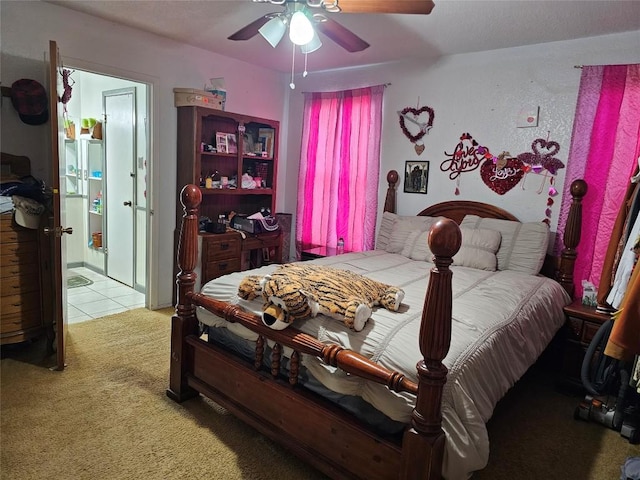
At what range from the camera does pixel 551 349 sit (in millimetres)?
→ 2916

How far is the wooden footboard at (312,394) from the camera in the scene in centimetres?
130

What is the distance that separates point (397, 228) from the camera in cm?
363

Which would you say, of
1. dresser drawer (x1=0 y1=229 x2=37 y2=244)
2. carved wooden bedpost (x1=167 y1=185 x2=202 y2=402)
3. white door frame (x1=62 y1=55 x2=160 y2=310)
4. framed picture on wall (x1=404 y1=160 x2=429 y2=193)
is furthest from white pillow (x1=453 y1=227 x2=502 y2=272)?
dresser drawer (x1=0 y1=229 x2=37 y2=244)

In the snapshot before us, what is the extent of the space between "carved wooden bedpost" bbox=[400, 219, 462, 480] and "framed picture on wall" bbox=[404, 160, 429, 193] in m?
2.62

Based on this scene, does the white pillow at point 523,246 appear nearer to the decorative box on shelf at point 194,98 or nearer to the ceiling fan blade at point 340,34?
the ceiling fan blade at point 340,34

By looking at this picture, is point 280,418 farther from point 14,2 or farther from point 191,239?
point 14,2

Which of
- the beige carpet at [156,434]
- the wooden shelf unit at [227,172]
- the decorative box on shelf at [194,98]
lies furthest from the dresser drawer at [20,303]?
the decorative box on shelf at [194,98]

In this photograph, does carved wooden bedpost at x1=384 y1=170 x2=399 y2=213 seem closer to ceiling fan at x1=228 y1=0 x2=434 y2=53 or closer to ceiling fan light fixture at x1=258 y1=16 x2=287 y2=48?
ceiling fan at x1=228 y1=0 x2=434 y2=53

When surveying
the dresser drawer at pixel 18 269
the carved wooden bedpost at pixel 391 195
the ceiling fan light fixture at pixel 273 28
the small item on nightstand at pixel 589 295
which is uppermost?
the ceiling fan light fixture at pixel 273 28

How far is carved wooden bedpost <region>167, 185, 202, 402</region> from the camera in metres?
2.20

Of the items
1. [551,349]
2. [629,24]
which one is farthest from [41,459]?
[629,24]

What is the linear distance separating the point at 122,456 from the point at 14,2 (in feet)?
9.59

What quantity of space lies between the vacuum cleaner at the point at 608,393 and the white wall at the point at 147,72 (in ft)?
11.0

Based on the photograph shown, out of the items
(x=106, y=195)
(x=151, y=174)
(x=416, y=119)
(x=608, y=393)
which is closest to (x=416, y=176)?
(x=416, y=119)
